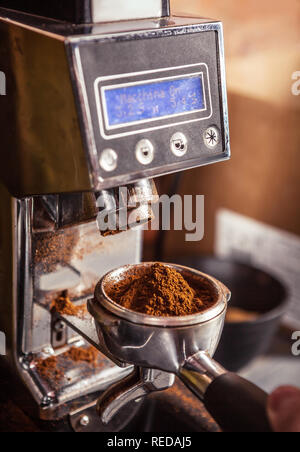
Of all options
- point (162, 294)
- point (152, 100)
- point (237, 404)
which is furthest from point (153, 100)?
point (237, 404)

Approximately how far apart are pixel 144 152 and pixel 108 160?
0.05 metres

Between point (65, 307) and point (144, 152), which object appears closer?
point (144, 152)

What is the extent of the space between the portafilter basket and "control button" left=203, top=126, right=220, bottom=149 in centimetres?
18

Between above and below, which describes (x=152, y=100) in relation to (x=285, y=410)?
above

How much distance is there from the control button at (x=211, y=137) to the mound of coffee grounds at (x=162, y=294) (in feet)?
0.52

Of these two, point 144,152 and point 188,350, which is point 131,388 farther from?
point 144,152

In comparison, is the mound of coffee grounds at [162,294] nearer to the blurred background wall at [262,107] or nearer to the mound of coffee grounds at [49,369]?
the mound of coffee grounds at [49,369]

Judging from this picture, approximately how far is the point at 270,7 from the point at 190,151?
121 cm

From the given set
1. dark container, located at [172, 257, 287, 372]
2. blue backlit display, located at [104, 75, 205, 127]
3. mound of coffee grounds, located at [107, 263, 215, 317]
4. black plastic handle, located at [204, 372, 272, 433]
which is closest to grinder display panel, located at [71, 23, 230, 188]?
blue backlit display, located at [104, 75, 205, 127]

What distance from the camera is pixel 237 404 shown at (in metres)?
0.52

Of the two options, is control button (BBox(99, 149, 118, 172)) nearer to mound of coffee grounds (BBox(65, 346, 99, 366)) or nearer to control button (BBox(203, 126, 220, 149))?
control button (BBox(203, 126, 220, 149))

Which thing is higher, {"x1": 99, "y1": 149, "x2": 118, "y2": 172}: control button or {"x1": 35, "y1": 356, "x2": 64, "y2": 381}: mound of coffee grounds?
{"x1": 99, "y1": 149, "x2": 118, "y2": 172}: control button

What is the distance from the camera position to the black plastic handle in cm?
50

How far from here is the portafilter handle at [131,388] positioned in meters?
0.63
